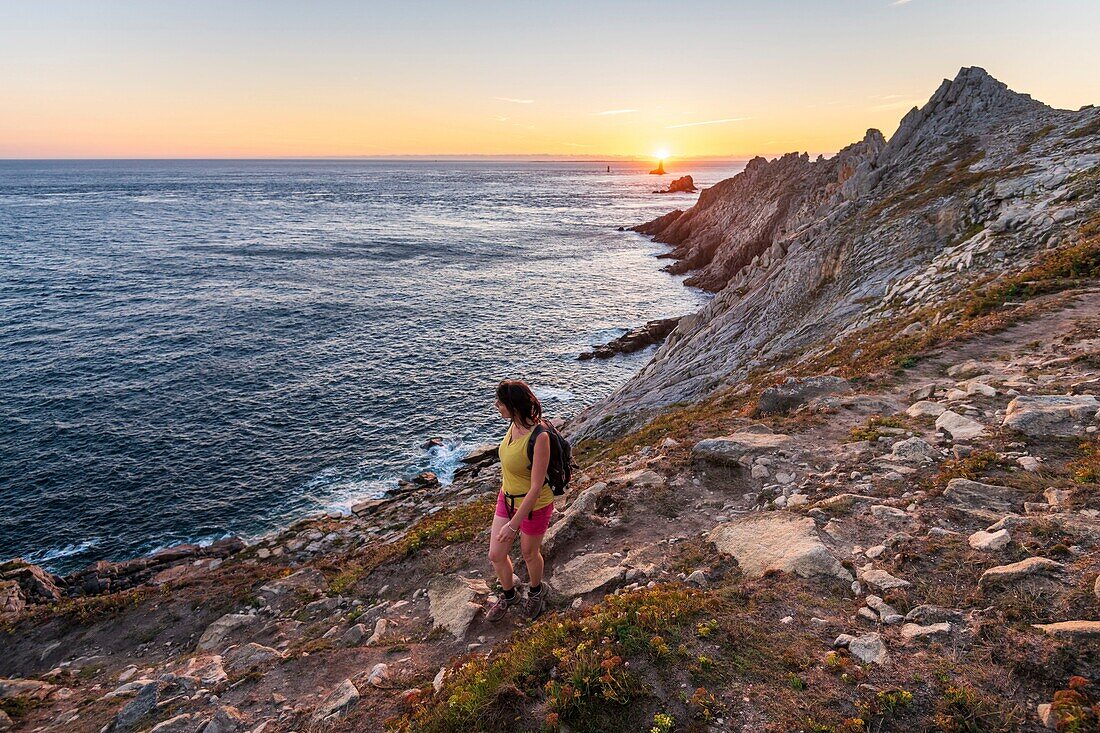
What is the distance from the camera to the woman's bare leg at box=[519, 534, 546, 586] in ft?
26.4

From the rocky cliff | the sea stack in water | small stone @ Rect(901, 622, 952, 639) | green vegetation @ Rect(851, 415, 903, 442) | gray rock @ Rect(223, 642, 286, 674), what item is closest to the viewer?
small stone @ Rect(901, 622, 952, 639)

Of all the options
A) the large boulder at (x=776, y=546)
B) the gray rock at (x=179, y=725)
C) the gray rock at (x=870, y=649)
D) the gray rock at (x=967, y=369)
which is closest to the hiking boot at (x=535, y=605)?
the large boulder at (x=776, y=546)

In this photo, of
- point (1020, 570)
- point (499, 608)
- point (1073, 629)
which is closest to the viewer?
point (1073, 629)

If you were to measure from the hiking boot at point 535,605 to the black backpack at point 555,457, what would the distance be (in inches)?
77.9

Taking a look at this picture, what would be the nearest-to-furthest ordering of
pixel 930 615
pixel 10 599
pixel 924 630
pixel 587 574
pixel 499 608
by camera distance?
1. pixel 924 630
2. pixel 930 615
3. pixel 499 608
4. pixel 587 574
5. pixel 10 599

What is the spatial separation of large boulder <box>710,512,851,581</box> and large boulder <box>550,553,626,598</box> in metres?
1.71

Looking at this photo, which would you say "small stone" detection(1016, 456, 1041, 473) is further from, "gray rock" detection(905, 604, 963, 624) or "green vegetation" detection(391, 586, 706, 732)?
"green vegetation" detection(391, 586, 706, 732)

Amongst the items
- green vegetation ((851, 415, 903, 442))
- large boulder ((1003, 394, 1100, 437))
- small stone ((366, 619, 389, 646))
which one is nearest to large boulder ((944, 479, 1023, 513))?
large boulder ((1003, 394, 1100, 437))

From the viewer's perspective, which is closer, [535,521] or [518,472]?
[518,472]

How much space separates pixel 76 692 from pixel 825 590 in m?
13.4

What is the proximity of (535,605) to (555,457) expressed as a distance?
8.58 feet

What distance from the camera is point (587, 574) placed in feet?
29.2

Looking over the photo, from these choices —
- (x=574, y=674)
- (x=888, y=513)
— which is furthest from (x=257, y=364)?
(x=888, y=513)

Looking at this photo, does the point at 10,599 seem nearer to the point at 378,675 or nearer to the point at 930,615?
the point at 378,675
